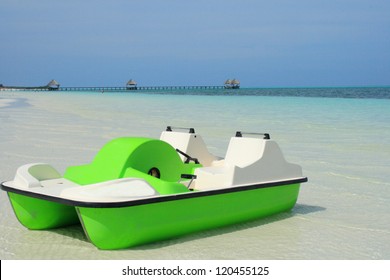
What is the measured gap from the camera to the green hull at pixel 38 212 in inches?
203

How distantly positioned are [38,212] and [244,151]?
2183 millimetres

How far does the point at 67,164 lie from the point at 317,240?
536 centimetres

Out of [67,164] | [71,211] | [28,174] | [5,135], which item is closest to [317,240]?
[71,211]

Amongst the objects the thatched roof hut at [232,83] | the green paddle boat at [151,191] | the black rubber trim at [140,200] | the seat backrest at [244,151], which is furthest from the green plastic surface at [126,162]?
the thatched roof hut at [232,83]

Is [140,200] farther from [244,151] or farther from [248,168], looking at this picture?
[244,151]

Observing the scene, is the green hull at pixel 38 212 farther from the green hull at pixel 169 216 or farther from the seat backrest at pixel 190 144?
the seat backrest at pixel 190 144

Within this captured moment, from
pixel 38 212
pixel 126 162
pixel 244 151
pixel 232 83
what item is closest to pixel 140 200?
pixel 126 162

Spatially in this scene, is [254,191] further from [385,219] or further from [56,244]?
[56,244]

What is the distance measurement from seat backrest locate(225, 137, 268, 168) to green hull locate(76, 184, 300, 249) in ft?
1.19

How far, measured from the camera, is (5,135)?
45.9ft

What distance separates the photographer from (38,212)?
5199 millimetres

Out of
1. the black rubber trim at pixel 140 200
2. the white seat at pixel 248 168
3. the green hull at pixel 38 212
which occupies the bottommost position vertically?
the green hull at pixel 38 212

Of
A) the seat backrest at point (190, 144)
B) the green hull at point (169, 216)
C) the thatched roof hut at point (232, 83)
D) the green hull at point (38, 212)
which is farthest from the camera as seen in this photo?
the thatched roof hut at point (232, 83)

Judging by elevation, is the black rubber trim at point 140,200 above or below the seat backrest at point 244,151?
below
